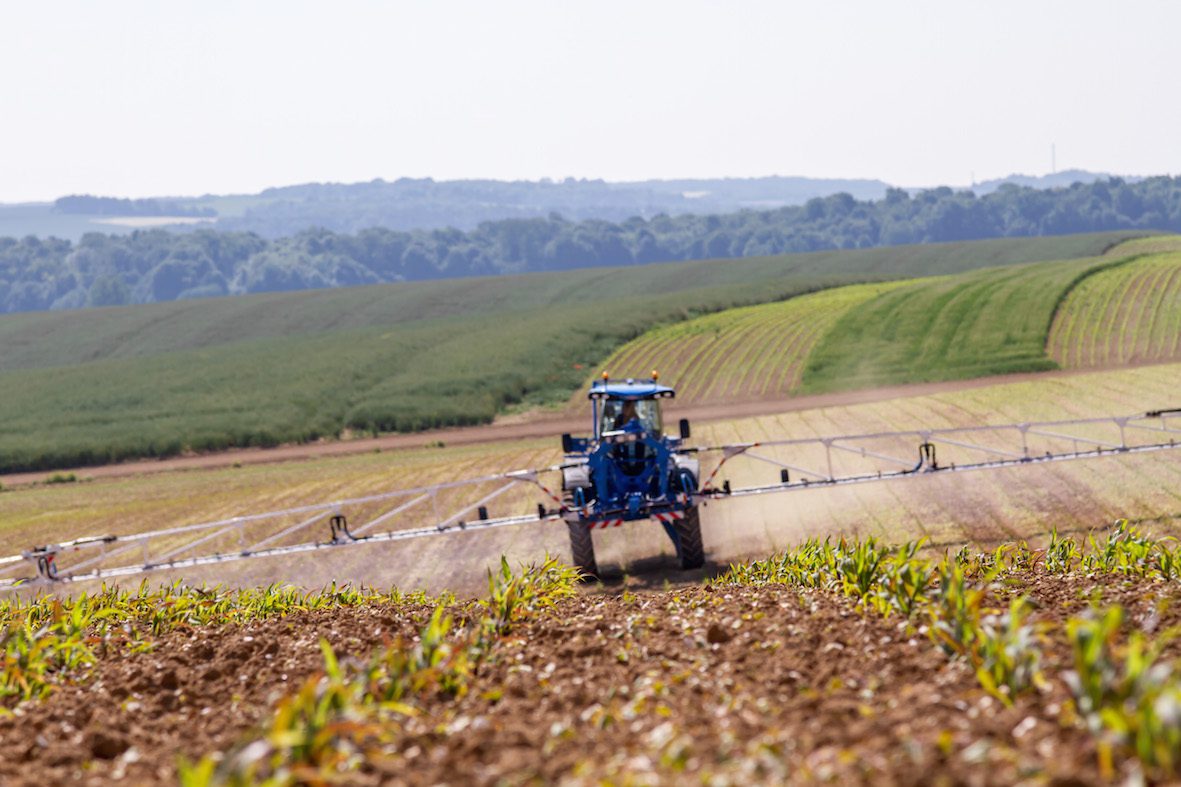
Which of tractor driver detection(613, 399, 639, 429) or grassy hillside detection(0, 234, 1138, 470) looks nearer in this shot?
tractor driver detection(613, 399, 639, 429)

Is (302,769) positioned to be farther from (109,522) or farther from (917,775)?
(109,522)

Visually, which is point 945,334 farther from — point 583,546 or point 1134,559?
point 1134,559

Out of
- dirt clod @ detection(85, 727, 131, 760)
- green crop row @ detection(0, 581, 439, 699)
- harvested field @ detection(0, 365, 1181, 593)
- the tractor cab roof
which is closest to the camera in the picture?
dirt clod @ detection(85, 727, 131, 760)

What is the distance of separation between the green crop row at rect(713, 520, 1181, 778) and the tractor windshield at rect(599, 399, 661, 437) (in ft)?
25.2

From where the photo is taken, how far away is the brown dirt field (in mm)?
43719

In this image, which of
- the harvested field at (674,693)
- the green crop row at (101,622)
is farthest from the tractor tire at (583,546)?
the harvested field at (674,693)

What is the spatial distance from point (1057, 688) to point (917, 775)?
139 cm

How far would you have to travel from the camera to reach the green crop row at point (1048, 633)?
206 inches

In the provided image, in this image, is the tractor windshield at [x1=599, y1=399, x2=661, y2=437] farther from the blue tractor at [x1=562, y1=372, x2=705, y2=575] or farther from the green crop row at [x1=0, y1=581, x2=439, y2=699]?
the green crop row at [x1=0, y1=581, x2=439, y2=699]

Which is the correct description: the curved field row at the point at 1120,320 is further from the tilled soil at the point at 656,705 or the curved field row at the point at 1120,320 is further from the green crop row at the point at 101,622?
the green crop row at the point at 101,622

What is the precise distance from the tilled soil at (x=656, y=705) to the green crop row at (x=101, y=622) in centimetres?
29

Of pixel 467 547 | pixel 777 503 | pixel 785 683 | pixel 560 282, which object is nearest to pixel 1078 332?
pixel 777 503

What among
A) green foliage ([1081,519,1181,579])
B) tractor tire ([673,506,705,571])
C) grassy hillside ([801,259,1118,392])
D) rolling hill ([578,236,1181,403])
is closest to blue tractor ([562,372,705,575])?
tractor tire ([673,506,705,571])

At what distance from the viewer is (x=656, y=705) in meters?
6.96
